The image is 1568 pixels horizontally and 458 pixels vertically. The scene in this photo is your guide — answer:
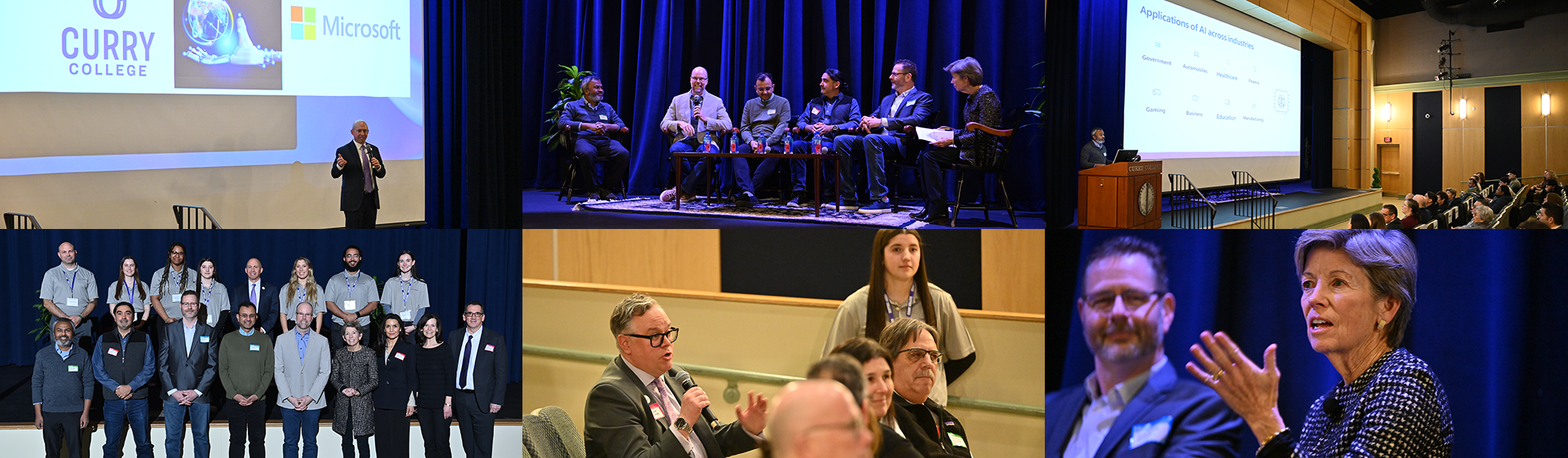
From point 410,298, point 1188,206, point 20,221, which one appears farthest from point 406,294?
point 1188,206

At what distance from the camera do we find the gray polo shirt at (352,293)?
3.92m

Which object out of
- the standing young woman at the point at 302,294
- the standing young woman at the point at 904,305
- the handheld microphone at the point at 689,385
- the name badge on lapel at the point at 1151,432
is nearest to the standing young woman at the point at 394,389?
the standing young woman at the point at 302,294

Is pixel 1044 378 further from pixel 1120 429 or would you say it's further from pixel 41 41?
pixel 41 41

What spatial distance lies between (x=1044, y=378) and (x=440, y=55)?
12.7 feet

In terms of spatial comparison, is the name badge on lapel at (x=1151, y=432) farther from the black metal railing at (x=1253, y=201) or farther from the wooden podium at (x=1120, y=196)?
the black metal railing at (x=1253, y=201)

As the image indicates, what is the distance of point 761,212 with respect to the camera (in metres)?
5.43

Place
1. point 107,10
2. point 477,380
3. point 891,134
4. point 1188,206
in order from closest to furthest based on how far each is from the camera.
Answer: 1. point 477,380
2. point 107,10
3. point 891,134
4. point 1188,206

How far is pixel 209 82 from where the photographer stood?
5.07 meters

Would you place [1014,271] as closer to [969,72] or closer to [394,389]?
[969,72]

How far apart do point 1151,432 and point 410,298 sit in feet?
9.92

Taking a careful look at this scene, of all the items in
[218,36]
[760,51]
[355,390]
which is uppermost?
[760,51]

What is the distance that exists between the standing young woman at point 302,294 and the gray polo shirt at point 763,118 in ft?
9.48

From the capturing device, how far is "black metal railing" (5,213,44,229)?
4695mm

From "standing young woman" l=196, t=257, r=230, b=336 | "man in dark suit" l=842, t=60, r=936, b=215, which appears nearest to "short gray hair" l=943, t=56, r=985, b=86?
"man in dark suit" l=842, t=60, r=936, b=215
